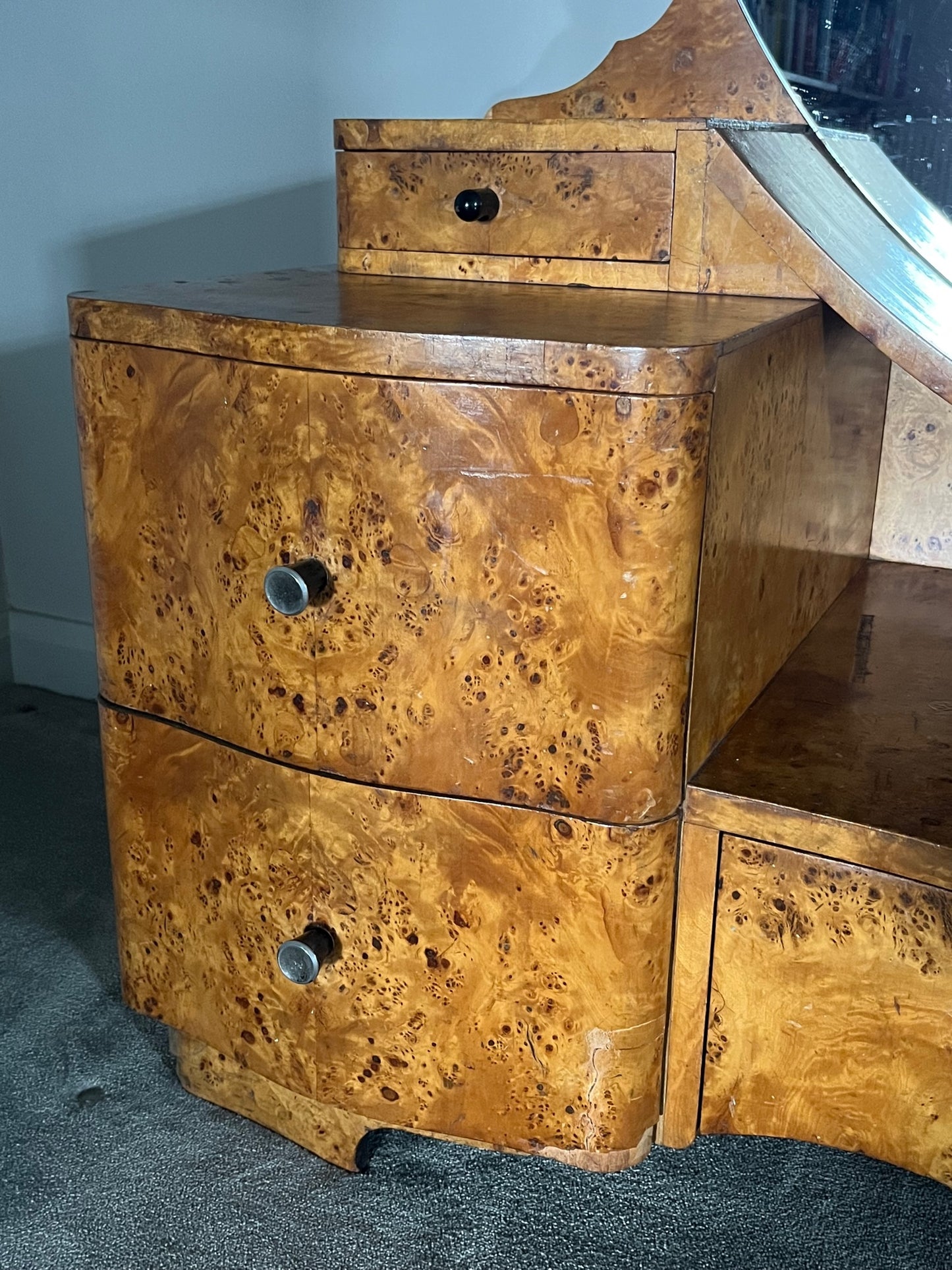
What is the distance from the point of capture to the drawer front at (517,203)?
3.49ft

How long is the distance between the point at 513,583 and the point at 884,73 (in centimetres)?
75

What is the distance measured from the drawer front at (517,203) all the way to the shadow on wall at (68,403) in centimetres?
63

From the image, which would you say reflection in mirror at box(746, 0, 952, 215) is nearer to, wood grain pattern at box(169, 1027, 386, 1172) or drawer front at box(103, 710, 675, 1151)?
drawer front at box(103, 710, 675, 1151)

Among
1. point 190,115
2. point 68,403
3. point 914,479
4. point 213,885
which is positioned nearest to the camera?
point 213,885

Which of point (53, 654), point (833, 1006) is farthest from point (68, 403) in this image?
point (833, 1006)

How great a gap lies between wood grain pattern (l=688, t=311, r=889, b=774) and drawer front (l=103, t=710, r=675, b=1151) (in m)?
0.15

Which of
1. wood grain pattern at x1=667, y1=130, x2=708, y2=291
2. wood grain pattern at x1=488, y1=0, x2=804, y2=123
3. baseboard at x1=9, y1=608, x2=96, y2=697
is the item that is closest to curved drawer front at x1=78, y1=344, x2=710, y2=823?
wood grain pattern at x1=667, y1=130, x2=708, y2=291

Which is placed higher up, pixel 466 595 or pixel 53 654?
pixel 466 595

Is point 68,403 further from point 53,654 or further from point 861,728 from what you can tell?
point 861,728

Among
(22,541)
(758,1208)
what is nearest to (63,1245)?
(758,1208)

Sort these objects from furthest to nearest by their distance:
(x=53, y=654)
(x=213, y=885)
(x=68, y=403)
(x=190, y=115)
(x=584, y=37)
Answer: (x=53, y=654), (x=68, y=403), (x=190, y=115), (x=584, y=37), (x=213, y=885)

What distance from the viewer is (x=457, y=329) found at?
33.0 inches

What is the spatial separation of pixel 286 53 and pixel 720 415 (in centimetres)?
121

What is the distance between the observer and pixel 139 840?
3.70 feet
